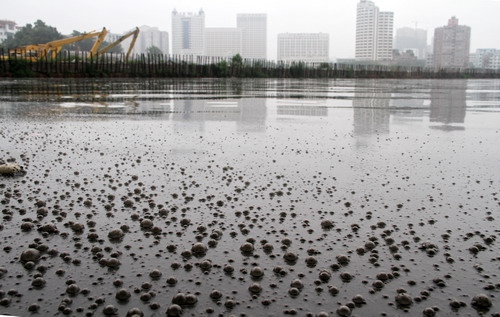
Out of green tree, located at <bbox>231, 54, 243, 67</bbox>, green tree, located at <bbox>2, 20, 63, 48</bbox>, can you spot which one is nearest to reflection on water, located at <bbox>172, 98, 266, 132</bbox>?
green tree, located at <bbox>231, 54, 243, 67</bbox>

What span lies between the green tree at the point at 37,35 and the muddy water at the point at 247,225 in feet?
265

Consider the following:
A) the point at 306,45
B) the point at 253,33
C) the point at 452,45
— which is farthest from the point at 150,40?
the point at 452,45

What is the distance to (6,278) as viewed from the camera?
179 cm

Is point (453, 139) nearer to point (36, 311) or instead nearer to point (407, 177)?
point (407, 177)

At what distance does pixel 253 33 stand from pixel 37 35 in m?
122

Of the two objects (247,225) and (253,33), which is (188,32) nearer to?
(253,33)

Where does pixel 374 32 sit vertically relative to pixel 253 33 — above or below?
below

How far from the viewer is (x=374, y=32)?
143875 millimetres

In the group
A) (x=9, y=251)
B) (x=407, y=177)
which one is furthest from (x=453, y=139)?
(x=9, y=251)

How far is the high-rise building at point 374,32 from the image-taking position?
144m

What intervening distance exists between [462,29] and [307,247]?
538 feet

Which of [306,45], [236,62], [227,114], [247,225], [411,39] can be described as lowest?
[247,225]

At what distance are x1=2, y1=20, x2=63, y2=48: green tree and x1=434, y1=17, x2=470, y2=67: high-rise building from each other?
114255 mm

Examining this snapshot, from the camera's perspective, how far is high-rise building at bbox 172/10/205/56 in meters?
186
